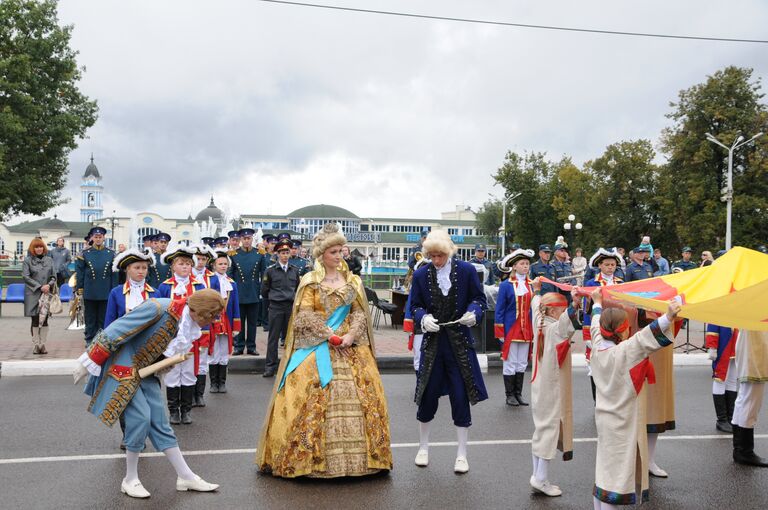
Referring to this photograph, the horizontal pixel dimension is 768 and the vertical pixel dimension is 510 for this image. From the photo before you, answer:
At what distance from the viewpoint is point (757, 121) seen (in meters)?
42.3

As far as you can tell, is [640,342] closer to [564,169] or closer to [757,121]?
[757,121]

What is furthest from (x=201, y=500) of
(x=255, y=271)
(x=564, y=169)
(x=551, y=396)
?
(x=564, y=169)

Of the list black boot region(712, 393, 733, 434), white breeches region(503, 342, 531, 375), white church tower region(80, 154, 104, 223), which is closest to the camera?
black boot region(712, 393, 733, 434)

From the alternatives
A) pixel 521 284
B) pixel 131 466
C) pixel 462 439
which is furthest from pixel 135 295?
pixel 521 284

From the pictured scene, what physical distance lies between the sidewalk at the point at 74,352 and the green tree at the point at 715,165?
1079 inches

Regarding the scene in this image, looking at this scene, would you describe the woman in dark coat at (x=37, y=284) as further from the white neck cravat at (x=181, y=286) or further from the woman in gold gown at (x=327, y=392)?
the woman in gold gown at (x=327, y=392)

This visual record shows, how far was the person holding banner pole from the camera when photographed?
17.7 ft

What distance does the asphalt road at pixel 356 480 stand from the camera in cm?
546

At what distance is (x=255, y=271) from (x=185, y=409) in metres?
5.12

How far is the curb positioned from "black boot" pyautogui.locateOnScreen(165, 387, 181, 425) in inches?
144

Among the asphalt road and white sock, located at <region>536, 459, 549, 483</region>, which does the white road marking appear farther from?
white sock, located at <region>536, 459, 549, 483</region>

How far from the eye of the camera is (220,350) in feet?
31.9

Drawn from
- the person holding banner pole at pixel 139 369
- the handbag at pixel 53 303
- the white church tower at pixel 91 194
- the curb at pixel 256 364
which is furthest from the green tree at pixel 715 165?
the white church tower at pixel 91 194

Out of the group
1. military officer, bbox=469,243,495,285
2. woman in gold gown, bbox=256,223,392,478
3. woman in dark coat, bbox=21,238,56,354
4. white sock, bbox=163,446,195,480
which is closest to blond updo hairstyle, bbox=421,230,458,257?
woman in gold gown, bbox=256,223,392,478
